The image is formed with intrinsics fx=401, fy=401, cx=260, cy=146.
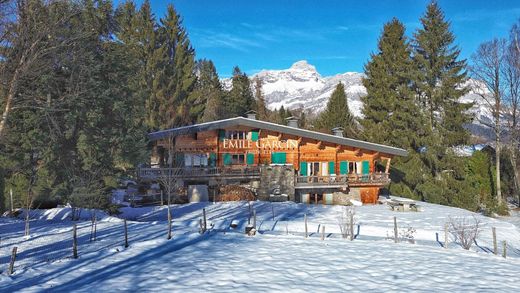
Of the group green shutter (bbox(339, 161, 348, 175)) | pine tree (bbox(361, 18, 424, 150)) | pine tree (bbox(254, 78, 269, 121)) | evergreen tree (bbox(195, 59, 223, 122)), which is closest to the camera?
green shutter (bbox(339, 161, 348, 175))

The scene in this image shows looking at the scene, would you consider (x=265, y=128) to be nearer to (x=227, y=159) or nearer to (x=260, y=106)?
(x=227, y=159)

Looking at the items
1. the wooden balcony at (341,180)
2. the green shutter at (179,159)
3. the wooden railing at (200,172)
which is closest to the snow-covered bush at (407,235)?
the wooden balcony at (341,180)

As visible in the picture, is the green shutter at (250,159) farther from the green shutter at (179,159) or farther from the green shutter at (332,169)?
the green shutter at (332,169)

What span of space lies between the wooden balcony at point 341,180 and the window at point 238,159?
16.4 feet

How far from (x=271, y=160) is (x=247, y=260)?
2087 cm

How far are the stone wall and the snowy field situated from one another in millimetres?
8489

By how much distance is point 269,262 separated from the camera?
1386cm

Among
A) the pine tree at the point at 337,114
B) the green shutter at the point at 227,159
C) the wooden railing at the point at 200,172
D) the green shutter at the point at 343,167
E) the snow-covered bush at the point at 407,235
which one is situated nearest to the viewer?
the snow-covered bush at the point at 407,235

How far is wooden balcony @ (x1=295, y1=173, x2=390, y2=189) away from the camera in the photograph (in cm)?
3284

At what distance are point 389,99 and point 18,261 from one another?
122 ft

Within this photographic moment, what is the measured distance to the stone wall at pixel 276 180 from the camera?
3206 cm

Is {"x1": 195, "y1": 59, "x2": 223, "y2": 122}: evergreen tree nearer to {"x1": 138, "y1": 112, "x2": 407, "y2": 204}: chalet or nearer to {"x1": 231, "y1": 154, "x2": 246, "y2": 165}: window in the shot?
{"x1": 138, "y1": 112, "x2": 407, "y2": 204}: chalet

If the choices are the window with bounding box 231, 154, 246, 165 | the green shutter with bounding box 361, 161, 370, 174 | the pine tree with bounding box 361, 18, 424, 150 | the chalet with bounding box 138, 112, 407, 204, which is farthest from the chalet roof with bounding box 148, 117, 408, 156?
the pine tree with bounding box 361, 18, 424, 150

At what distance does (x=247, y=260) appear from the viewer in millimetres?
14086
